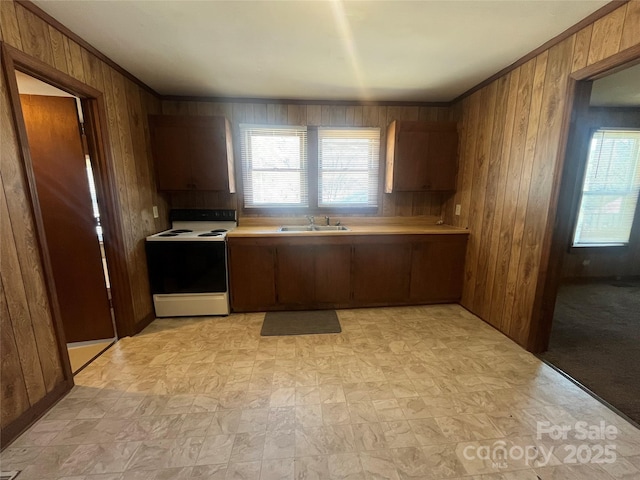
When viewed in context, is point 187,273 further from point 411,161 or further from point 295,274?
point 411,161

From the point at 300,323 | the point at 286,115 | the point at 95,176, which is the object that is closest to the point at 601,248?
the point at 300,323

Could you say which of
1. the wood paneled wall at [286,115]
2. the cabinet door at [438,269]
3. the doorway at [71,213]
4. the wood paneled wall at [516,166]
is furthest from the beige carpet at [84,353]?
→ the wood paneled wall at [516,166]

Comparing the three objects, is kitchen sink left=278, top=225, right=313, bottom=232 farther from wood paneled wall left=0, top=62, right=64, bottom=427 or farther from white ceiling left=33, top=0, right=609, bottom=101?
wood paneled wall left=0, top=62, right=64, bottom=427

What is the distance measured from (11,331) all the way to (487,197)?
381cm

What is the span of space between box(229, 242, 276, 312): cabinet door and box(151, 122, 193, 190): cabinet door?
39.1 inches

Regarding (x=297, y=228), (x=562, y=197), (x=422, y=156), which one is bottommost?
(x=297, y=228)

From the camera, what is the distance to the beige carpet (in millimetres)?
2151

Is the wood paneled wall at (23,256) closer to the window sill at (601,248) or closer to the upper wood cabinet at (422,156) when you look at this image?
the upper wood cabinet at (422,156)

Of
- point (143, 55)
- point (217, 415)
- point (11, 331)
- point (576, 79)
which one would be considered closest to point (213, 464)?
point (217, 415)

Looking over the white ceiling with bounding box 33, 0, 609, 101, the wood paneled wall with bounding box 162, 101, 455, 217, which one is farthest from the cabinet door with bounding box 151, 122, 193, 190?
the white ceiling with bounding box 33, 0, 609, 101

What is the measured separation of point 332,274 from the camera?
2967 mm

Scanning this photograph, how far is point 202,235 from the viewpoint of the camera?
2.79 m

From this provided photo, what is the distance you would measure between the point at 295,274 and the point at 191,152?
1.80 m

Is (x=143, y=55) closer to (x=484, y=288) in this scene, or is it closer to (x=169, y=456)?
(x=169, y=456)
